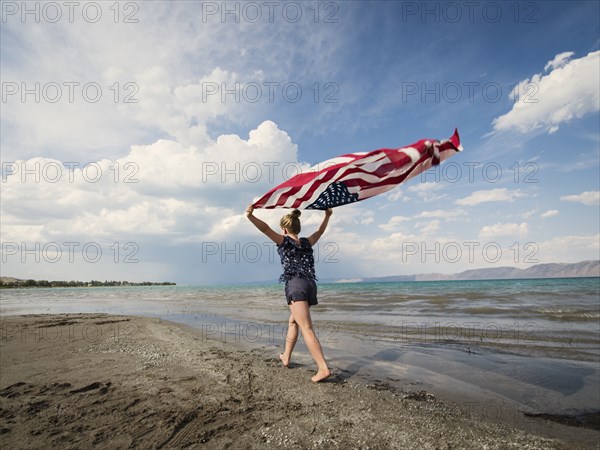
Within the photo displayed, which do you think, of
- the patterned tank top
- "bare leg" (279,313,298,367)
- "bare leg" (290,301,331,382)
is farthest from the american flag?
"bare leg" (279,313,298,367)

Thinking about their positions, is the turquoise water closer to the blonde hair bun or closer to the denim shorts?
the denim shorts

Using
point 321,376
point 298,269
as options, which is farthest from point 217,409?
point 298,269

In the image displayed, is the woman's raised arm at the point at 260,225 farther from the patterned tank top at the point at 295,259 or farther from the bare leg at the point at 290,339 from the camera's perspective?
the bare leg at the point at 290,339

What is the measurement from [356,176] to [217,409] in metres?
3.55

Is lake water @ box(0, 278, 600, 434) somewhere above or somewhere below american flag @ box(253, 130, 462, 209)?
below

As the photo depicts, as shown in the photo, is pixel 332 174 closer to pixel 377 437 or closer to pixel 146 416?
pixel 377 437

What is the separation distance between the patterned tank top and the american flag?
0.61 metres

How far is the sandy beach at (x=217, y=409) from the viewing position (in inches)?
117

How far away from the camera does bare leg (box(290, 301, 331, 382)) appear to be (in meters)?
4.68

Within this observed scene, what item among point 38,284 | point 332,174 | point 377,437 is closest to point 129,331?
point 332,174

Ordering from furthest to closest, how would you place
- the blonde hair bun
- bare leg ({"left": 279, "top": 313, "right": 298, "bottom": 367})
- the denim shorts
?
bare leg ({"left": 279, "top": 313, "right": 298, "bottom": 367}) → the blonde hair bun → the denim shorts

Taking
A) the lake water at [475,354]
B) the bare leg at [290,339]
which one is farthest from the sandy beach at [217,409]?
the lake water at [475,354]

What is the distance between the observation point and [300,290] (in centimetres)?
498

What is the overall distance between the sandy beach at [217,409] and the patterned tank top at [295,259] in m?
1.53
